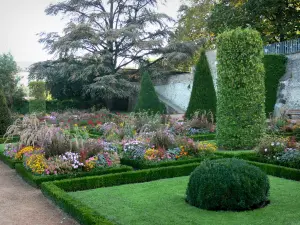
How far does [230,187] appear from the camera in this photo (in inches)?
190

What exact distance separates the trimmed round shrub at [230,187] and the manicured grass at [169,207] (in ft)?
0.39

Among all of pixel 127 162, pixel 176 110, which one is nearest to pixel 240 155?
pixel 127 162

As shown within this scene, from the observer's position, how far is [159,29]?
29.8 meters

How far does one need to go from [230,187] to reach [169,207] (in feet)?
2.90

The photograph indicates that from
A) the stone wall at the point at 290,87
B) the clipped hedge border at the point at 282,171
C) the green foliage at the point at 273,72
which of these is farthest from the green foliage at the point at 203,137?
the green foliage at the point at 273,72

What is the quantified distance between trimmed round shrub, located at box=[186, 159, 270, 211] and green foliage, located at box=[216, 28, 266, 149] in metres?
4.95

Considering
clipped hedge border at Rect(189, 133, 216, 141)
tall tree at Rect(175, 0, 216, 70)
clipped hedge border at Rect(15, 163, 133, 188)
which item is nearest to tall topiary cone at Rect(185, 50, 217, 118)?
clipped hedge border at Rect(189, 133, 216, 141)

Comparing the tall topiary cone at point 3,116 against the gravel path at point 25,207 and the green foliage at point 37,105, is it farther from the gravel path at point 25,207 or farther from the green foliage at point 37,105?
the green foliage at point 37,105

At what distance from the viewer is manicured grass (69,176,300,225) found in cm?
455

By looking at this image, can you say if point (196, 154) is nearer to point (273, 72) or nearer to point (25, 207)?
point (25, 207)

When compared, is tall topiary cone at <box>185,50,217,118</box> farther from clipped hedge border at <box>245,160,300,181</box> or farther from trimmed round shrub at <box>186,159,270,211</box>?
trimmed round shrub at <box>186,159,270,211</box>

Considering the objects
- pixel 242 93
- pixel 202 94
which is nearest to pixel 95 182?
pixel 242 93

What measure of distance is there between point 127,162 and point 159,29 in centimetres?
2250

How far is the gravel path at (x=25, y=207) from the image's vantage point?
5.04 metres
